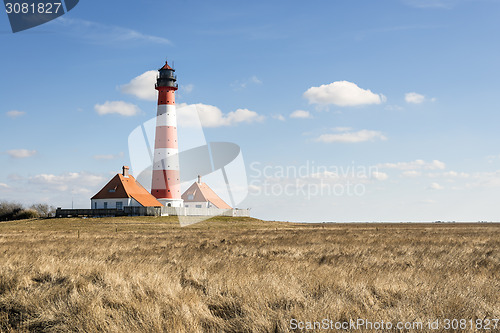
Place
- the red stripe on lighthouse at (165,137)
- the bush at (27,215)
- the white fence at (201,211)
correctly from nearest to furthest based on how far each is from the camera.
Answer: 1. the red stripe on lighthouse at (165,137)
2. the white fence at (201,211)
3. the bush at (27,215)

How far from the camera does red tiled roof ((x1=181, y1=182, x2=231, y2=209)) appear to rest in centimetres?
8444

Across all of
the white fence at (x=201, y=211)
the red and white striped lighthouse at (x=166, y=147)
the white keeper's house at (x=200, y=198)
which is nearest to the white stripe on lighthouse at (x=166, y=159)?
the red and white striped lighthouse at (x=166, y=147)

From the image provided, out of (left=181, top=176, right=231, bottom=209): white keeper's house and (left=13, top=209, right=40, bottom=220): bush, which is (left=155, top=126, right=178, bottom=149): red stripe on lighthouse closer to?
(left=13, top=209, right=40, bottom=220): bush

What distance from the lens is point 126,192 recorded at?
2628 inches

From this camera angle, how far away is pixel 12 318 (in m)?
7.10

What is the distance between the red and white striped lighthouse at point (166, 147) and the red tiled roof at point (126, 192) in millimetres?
1886

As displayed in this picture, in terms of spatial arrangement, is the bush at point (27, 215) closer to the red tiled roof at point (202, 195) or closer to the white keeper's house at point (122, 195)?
the white keeper's house at point (122, 195)

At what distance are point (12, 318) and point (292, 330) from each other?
182 inches

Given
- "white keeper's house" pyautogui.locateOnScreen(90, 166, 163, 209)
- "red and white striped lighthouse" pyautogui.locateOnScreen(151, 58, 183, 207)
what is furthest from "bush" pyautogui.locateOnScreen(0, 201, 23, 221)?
"red and white striped lighthouse" pyautogui.locateOnScreen(151, 58, 183, 207)

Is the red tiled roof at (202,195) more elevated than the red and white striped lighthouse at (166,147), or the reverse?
the red and white striped lighthouse at (166,147)

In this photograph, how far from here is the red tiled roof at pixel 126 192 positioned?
66250mm

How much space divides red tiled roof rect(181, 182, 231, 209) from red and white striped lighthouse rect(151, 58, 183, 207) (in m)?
16.2

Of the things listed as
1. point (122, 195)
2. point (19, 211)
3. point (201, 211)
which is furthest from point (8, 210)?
point (201, 211)

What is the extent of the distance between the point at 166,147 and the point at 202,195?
2579cm
